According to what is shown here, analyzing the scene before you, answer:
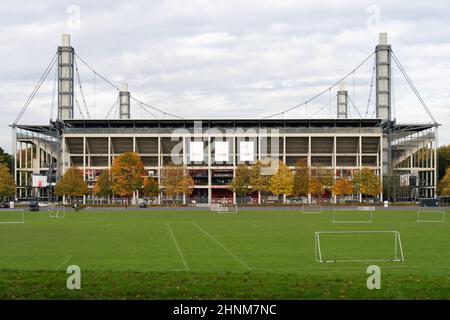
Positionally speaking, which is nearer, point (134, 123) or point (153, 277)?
point (153, 277)

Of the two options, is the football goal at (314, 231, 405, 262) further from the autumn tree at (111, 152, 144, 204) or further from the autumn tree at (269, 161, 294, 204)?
the autumn tree at (269, 161, 294, 204)

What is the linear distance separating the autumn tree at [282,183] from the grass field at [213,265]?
234ft

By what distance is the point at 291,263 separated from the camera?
85.8 ft

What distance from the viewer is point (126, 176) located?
113 m

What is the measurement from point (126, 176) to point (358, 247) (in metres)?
83.8

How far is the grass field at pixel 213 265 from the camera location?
53.3 ft

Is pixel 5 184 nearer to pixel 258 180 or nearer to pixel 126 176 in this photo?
pixel 126 176

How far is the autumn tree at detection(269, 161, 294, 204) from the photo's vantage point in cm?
11825

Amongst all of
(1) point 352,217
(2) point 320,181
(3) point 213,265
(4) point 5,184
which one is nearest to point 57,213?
(1) point 352,217

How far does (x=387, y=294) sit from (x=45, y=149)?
148 meters

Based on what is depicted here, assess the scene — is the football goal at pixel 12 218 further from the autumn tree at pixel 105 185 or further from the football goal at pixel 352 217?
the autumn tree at pixel 105 185

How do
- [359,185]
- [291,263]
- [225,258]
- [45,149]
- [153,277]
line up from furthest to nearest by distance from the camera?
[45,149], [359,185], [225,258], [291,263], [153,277]

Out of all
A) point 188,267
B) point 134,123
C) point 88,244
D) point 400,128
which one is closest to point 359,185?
point 400,128
